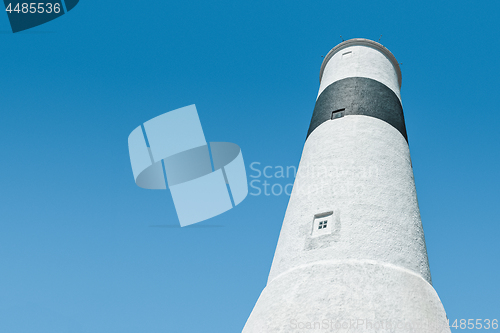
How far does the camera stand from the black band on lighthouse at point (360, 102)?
854cm

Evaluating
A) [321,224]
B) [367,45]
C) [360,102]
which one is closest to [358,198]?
[321,224]

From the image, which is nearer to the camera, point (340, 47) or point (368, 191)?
point (368, 191)

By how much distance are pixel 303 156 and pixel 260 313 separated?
3.57 m

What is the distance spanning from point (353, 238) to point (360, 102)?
370 centimetres

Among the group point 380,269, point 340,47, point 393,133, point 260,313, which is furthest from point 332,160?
point 340,47

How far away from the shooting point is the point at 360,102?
8680mm

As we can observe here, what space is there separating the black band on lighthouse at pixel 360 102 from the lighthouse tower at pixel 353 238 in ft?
0.10

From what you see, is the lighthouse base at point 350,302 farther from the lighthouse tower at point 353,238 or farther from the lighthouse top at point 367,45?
the lighthouse top at point 367,45

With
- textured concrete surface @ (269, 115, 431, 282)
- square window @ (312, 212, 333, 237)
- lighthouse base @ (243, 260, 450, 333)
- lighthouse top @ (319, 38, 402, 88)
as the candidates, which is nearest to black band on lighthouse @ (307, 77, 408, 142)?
textured concrete surface @ (269, 115, 431, 282)

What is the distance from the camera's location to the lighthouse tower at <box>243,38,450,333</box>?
17.1 feet

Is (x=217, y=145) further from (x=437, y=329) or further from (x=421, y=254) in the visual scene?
(x=437, y=329)

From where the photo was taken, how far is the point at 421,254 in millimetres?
6281

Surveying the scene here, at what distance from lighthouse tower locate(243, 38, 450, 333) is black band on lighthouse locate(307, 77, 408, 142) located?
0.03m

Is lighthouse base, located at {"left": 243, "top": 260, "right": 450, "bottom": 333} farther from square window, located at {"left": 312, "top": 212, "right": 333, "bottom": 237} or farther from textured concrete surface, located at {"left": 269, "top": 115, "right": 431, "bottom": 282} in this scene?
square window, located at {"left": 312, "top": 212, "right": 333, "bottom": 237}
